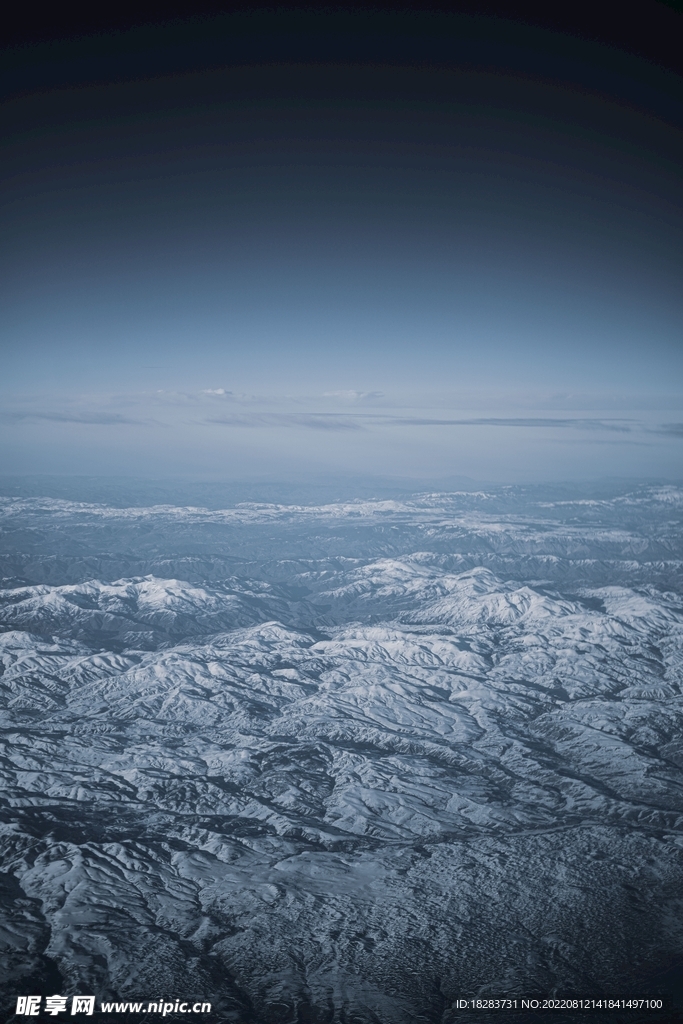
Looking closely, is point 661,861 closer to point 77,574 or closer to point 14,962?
point 14,962

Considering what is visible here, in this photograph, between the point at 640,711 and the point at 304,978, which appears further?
the point at 640,711

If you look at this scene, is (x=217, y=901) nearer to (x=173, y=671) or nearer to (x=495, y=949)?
(x=495, y=949)

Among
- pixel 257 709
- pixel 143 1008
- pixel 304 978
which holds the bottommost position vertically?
pixel 257 709

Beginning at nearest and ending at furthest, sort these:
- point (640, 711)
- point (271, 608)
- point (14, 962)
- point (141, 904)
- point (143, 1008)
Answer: point (143, 1008) → point (14, 962) → point (141, 904) → point (640, 711) → point (271, 608)

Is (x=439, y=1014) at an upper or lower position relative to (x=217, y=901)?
upper

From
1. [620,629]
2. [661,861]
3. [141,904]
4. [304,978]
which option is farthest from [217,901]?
[620,629]

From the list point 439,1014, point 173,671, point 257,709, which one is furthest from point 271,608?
point 439,1014

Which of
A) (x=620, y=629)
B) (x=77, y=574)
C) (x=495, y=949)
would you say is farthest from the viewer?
→ (x=77, y=574)
